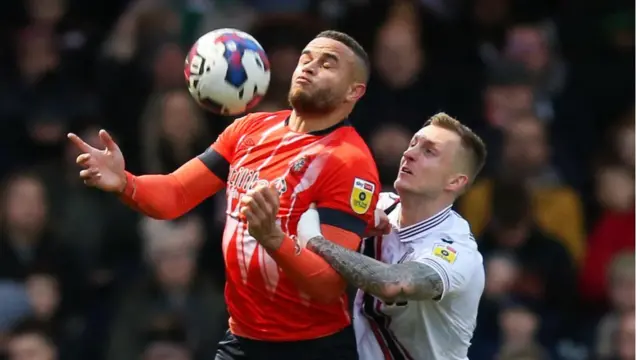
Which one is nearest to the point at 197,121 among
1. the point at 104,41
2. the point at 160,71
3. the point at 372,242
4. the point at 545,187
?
the point at 160,71

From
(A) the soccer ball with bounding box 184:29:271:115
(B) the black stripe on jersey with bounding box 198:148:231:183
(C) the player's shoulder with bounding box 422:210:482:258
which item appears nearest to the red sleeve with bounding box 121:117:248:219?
(B) the black stripe on jersey with bounding box 198:148:231:183

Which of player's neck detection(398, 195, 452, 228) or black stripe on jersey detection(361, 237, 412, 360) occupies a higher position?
player's neck detection(398, 195, 452, 228)

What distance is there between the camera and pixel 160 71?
33.8 ft

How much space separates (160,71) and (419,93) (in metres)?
1.80

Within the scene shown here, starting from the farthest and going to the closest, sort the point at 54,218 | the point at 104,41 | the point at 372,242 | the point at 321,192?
the point at 104,41 < the point at 54,218 < the point at 372,242 < the point at 321,192

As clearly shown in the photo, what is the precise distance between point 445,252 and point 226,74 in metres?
1.21

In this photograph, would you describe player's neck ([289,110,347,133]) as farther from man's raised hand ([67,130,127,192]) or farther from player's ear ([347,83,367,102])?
man's raised hand ([67,130,127,192])

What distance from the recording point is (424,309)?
6.50 metres

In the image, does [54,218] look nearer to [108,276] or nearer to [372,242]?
[108,276]

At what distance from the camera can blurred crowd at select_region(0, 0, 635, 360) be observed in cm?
948

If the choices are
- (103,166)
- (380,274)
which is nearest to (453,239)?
(380,274)

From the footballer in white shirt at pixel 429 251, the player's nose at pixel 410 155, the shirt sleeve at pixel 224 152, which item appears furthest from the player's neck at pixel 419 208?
the shirt sleeve at pixel 224 152

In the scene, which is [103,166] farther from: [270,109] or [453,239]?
[270,109]

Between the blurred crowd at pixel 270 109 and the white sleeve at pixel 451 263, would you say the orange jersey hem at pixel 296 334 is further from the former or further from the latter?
the blurred crowd at pixel 270 109
